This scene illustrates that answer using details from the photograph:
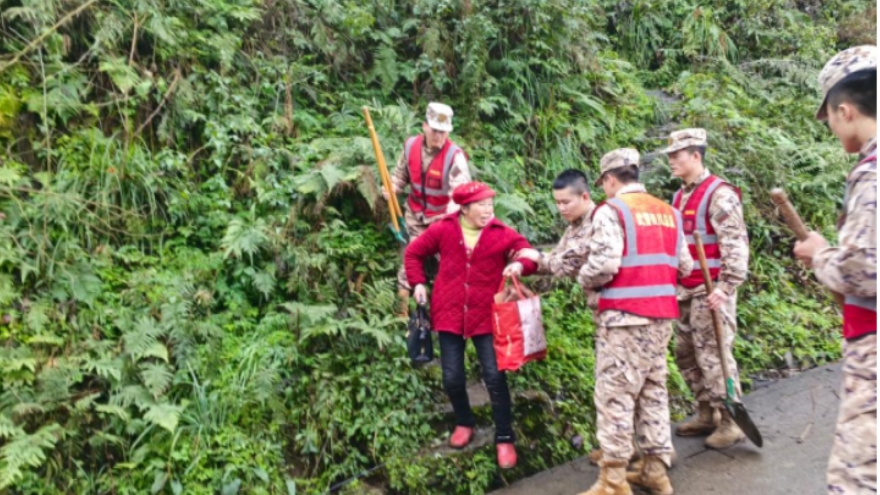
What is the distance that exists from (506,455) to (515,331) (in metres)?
1.00

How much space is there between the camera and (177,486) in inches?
172

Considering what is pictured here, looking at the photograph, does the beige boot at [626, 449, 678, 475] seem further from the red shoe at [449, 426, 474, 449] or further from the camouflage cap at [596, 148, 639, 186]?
the camouflage cap at [596, 148, 639, 186]

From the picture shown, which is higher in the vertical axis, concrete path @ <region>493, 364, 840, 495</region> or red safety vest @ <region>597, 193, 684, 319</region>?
red safety vest @ <region>597, 193, 684, 319</region>

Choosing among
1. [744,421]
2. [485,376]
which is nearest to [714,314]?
[744,421]

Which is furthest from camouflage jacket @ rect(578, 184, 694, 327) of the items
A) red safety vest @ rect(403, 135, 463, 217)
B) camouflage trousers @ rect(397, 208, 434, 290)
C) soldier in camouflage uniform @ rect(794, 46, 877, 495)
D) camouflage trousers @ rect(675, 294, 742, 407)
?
camouflage trousers @ rect(397, 208, 434, 290)

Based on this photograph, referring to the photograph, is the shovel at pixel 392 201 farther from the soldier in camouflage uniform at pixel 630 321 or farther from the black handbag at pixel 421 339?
the soldier in camouflage uniform at pixel 630 321

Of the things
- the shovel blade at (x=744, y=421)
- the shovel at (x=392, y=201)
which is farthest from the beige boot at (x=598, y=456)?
the shovel at (x=392, y=201)

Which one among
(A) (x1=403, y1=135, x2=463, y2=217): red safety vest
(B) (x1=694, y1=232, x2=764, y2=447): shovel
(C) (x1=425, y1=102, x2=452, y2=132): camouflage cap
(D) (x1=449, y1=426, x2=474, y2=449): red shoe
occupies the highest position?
(C) (x1=425, y1=102, x2=452, y2=132): camouflage cap

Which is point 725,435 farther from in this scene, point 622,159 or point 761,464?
point 622,159

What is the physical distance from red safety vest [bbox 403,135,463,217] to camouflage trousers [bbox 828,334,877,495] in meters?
3.45

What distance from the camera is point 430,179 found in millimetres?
5543

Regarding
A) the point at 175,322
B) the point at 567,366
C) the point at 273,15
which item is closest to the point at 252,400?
the point at 175,322

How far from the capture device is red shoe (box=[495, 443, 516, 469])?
4.66 m

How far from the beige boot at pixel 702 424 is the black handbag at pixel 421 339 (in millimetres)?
2322
